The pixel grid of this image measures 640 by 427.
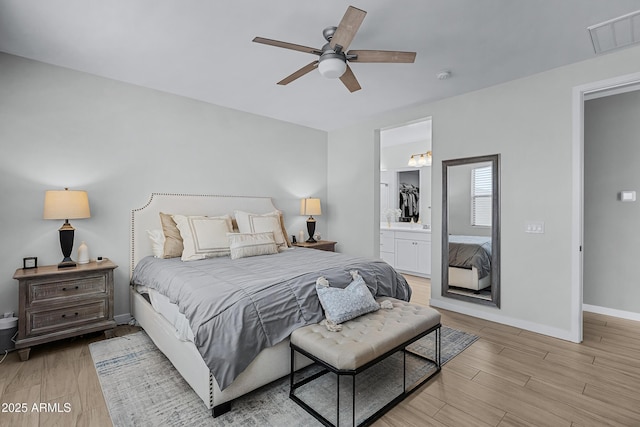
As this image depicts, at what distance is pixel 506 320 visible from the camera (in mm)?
3416

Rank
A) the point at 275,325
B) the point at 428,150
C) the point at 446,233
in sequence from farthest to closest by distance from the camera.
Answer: the point at 428,150, the point at 446,233, the point at 275,325

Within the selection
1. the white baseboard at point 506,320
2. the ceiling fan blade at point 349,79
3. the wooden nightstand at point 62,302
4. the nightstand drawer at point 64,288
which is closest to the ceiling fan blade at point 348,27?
the ceiling fan blade at point 349,79

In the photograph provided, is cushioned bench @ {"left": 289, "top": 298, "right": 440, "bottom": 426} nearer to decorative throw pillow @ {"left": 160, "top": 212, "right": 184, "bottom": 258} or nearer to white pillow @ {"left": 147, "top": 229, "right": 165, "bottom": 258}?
decorative throw pillow @ {"left": 160, "top": 212, "right": 184, "bottom": 258}

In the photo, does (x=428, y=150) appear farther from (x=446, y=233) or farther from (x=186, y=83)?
(x=186, y=83)

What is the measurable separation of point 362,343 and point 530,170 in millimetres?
2690

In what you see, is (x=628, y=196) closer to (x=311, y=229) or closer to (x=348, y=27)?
(x=348, y=27)

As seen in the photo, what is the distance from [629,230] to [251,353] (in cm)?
435

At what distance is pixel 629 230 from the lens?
358 centimetres

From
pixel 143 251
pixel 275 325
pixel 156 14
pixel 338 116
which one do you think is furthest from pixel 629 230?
pixel 143 251

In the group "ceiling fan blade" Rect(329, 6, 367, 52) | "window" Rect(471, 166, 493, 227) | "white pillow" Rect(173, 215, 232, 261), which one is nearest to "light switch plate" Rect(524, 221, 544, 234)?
"window" Rect(471, 166, 493, 227)

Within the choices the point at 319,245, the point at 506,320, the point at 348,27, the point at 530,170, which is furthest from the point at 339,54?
the point at 506,320

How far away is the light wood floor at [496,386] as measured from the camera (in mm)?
1875

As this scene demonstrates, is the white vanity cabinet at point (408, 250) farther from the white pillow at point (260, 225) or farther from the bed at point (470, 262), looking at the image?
the white pillow at point (260, 225)

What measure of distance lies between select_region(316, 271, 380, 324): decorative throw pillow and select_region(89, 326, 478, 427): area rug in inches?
19.2
